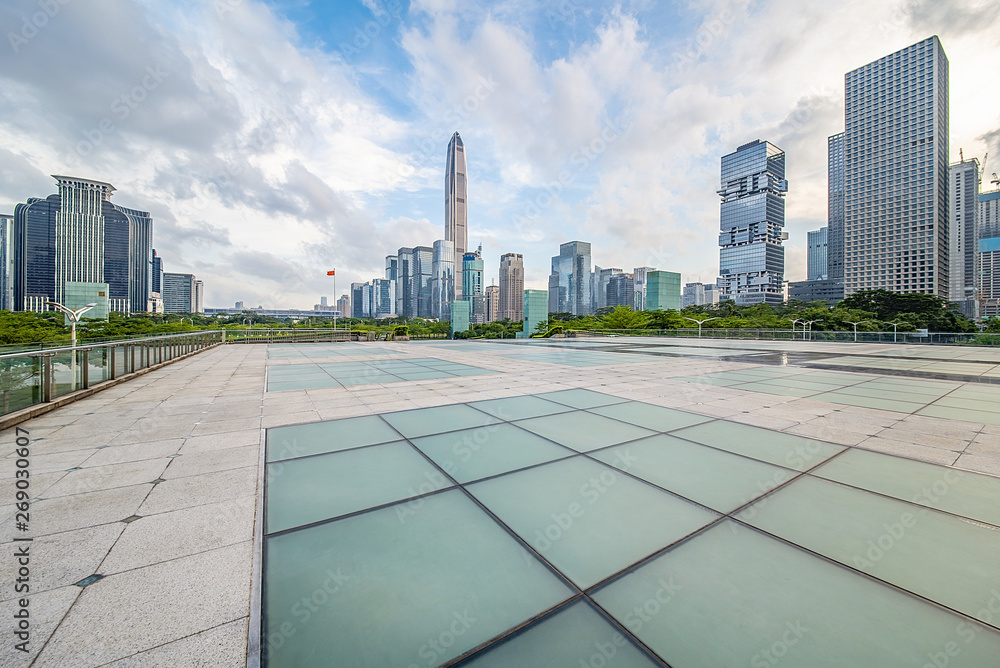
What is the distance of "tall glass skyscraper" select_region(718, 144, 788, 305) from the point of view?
513 feet

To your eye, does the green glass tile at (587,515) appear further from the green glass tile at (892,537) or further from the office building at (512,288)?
the office building at (512,288)

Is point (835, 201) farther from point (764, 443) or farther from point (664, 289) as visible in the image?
point (764, 443)

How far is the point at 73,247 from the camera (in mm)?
54719

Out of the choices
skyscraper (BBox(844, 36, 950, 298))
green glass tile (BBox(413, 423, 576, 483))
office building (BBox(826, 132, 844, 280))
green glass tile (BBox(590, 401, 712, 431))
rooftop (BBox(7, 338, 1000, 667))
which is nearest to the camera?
rooftop (BBox(7, 338, 1000, 667))

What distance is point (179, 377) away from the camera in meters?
9.62

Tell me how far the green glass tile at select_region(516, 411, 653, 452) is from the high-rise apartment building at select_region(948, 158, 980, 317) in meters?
217

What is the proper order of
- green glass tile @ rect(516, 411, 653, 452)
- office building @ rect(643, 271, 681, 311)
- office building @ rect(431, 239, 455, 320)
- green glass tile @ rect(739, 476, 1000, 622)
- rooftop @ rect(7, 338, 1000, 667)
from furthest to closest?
office building @ rect(431, 239, 455, 320)
office building @ rect(643, 271, 681, 311)
green glass tile @ rect(516, 411, 653, 452)
green glass tile @ rect(739, 476, 1000, 622)
rooftop @ rect(7, 338, 1000, 667)

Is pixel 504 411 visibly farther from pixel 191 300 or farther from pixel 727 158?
pixel 727 158

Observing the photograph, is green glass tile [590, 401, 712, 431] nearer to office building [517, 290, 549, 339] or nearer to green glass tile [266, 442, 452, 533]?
green glass tile [266, 442, 452, 533]

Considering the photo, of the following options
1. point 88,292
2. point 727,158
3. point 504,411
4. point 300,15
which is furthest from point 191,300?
point 727,158

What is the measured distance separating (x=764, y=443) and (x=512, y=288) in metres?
137

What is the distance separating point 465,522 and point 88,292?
7074 cm

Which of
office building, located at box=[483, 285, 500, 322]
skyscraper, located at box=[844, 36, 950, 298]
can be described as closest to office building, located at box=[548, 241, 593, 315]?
office building, located at box=[483, 285, 500, 322]

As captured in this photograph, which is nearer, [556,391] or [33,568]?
[33,568]
